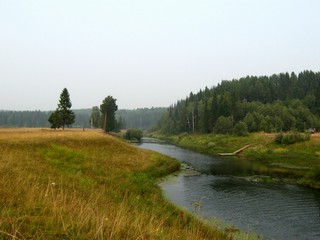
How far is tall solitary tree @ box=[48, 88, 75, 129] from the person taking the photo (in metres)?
75.5

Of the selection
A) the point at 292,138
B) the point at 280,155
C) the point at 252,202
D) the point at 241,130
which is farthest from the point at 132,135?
the point at 252,202

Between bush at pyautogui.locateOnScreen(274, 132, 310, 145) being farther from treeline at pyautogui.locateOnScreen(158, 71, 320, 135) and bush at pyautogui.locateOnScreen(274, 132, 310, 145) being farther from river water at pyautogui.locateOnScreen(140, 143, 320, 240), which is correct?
river water at pyautogui.locateOnScreen(140, 143, 320, 240)

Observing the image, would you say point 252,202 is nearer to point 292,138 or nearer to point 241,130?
point 292,138

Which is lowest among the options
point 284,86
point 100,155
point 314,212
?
point 314,212

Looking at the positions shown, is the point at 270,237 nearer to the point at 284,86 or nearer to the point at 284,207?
the point at 284,207

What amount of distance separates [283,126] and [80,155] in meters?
86.8

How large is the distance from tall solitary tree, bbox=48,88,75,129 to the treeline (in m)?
48.9

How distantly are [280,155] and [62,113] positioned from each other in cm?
4952

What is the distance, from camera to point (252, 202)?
29297 millimetres

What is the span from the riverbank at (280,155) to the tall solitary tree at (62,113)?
3725 centimetres

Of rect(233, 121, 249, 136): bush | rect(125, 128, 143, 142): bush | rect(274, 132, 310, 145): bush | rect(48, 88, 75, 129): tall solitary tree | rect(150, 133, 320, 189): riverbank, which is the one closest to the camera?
rect(150, 133, 320, 189): riverbank

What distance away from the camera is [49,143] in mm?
40125

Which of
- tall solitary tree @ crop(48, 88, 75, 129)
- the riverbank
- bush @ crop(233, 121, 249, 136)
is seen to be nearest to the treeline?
bush @ crop(233, 121, 249, 136)

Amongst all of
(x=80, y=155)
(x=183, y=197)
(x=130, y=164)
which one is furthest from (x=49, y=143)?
(x=183, y=197)
